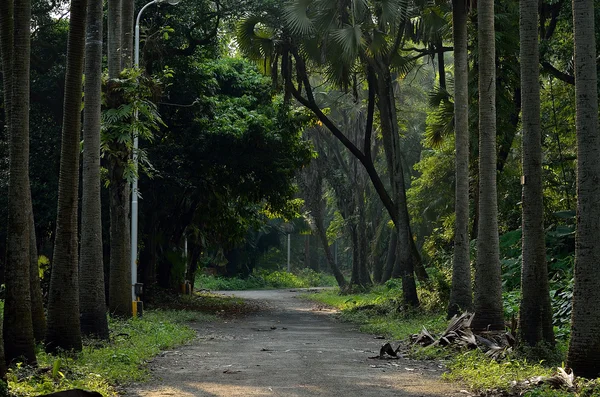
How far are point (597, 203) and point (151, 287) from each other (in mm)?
22368

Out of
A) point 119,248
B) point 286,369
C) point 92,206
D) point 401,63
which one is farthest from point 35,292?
point 401,63

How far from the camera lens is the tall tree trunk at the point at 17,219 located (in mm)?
11383

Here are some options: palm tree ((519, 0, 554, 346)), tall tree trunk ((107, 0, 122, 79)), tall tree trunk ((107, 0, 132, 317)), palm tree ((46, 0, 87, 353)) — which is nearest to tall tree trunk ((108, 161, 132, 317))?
tall tree trunk ((107, 0, 132, 317))

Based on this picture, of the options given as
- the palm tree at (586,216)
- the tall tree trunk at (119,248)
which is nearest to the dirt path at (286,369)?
the palm tree at (586,216)

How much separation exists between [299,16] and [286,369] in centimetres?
1407

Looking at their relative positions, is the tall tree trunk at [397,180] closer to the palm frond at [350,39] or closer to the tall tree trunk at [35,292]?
the palm frond at [350,39]

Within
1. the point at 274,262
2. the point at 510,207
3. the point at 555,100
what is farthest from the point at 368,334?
the point at 274,262

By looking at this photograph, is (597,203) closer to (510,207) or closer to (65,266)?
(65,266)

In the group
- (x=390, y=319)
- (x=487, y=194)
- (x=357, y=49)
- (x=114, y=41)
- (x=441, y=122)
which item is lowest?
(x=390, y=319)

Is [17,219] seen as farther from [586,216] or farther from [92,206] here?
[586,216]

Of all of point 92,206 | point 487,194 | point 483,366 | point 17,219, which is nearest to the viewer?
point 17,219

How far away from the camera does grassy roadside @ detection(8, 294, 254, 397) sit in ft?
34.0

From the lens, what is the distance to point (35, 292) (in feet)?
43.4

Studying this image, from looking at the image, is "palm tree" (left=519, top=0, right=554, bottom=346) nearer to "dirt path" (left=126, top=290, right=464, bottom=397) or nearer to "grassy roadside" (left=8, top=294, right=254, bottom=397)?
"dirt path" (left=126, top=290, right=464, bottom=397)
